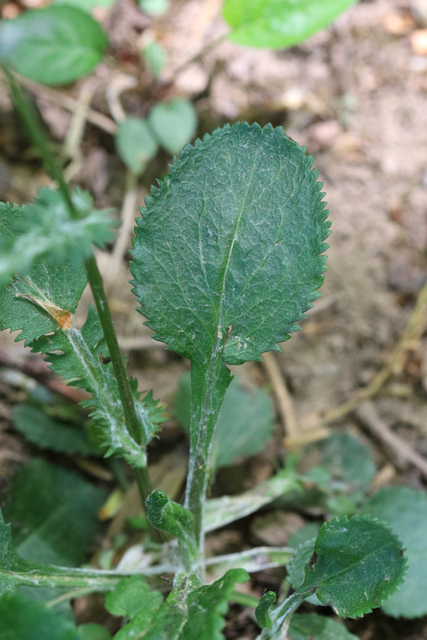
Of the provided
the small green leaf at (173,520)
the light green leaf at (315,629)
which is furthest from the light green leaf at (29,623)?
the light green leaf at (315,629)

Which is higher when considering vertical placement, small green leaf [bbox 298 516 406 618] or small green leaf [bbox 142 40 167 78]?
small green leaf [bbox 142 40 167 78]

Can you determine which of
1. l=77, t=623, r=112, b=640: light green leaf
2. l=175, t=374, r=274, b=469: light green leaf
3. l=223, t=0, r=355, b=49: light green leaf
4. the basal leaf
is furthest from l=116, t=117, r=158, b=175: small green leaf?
l=77, t=623, r=112, b=640: light green leaf

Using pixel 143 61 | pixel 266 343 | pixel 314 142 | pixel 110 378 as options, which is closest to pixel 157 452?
pixel 110 378

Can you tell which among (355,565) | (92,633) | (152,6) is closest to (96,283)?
Answer: (355,565)

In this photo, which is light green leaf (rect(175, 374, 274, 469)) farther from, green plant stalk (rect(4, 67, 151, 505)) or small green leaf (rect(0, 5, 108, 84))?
small green leaf (rect(0, 5, 108, 84))

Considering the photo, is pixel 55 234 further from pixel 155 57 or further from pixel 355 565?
pixel 155 57

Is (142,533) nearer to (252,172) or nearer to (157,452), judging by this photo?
(157,452)
